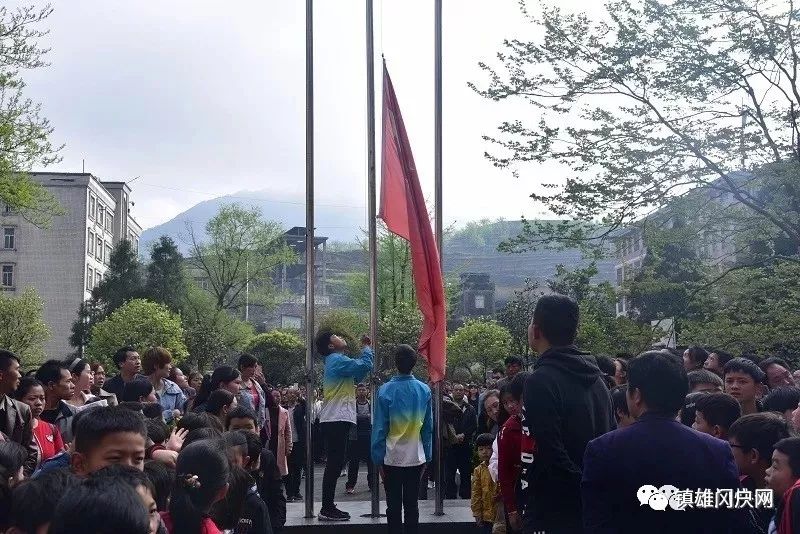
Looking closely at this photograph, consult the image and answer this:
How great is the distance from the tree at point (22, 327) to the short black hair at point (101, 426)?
168 ft

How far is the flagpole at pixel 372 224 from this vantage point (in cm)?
1034

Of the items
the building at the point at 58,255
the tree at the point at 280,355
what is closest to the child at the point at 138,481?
the tree at the point at 280,355

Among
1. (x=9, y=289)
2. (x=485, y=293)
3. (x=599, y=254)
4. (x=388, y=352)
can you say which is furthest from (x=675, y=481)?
(x=485, y=293)

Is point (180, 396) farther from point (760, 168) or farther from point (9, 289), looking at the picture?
point (9, 289)

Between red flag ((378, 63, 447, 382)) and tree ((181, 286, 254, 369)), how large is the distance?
43.0 m

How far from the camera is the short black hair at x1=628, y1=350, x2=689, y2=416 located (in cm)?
427

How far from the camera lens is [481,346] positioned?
36875 mm

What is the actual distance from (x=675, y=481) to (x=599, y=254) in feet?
36.7

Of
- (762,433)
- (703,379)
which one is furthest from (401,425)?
→ (762,433)

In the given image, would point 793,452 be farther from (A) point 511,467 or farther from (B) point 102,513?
(B) point 102,513

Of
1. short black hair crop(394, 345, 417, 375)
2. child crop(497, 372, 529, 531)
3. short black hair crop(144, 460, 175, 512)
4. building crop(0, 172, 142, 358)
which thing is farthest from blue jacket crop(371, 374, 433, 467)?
building crop(0, 172, 142, 358)

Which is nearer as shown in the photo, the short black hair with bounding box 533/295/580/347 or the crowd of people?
the crowd of people

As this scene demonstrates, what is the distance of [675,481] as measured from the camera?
409 centimetres

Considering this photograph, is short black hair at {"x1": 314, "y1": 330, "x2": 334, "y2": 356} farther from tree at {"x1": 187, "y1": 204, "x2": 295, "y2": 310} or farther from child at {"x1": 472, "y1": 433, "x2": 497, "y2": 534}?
tree at {"x1": 187, "y1": 204, "x2": 295, "y2": 310}
